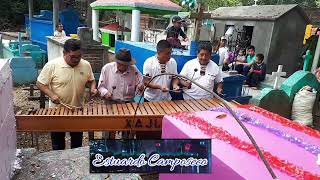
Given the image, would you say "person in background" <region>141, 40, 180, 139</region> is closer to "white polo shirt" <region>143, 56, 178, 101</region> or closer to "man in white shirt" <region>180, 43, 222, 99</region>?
"white polo shirt" <region>143, 56, 178, 101</region>

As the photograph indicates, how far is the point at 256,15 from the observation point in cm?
1165

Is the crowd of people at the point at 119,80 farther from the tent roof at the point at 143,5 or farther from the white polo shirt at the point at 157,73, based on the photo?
the tent roof at the point at 143,5

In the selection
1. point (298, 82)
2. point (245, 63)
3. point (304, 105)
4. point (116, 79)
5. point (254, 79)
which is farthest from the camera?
point (245, 63)

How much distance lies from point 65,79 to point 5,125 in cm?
157

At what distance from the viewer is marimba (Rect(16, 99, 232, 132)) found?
315cm

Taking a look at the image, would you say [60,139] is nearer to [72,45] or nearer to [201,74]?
[72,45]

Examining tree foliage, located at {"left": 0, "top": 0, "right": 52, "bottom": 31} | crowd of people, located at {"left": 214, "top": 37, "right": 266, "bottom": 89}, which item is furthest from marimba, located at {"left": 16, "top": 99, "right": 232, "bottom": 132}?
tree foliage, located at {"left": 0, "top": 0, "right": 52, "bottom": 31}

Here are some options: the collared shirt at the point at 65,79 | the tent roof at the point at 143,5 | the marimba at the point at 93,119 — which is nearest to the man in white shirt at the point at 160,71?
the marimba at the point at 93,119

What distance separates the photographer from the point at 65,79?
12.5 ft

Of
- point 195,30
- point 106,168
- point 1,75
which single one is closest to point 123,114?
point 1,75

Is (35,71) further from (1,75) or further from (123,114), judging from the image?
(1,75)

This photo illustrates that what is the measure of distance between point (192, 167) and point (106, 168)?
1.52 feet

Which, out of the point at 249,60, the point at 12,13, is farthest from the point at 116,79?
the point at 12,13

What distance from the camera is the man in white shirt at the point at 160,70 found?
4.30 meters
